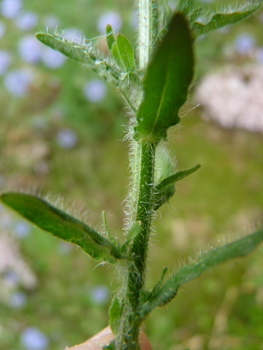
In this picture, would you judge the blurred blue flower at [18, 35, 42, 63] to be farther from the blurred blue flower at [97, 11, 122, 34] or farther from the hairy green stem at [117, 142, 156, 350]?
the hairy green stem at [117, 142, 156, 350]

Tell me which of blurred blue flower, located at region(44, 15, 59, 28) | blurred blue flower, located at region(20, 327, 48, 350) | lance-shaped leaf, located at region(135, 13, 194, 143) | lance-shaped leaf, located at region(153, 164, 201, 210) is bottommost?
lance-shaped leaf, located at region(153, 164, 201, 210)

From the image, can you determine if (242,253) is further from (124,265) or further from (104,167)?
(104,167)

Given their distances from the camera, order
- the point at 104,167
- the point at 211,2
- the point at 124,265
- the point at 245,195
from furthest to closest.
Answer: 1. the point at 211,2
2. the point at 104,167
3. the point at 245,195
4. the point at 124,265

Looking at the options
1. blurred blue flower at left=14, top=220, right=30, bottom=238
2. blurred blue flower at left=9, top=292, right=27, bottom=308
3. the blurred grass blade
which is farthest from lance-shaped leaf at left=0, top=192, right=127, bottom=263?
blurred blue flower at left=14, top=220, right=30, bottom=238

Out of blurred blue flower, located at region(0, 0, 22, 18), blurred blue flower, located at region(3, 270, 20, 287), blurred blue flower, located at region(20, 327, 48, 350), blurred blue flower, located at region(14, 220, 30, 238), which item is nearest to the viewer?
blurred blue flower, located at region(20, 327, 48, 350)

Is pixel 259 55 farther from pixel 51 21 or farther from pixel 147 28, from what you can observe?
pixel 147 28

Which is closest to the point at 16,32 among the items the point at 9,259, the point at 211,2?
the point at 211,2
